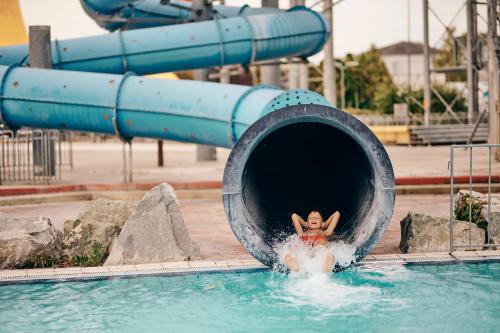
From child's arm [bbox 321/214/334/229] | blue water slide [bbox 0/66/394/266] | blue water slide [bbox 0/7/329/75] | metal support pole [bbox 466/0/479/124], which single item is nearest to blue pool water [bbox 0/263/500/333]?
blue water slide [bbox 0/66/394/266]

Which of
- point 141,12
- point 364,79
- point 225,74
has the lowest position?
point 225,74

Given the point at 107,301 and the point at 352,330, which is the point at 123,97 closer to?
the point at 107,301

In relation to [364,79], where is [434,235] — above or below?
below

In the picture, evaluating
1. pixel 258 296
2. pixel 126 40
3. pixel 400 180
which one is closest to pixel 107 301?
pixel 258 296

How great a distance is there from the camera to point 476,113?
3925 centimetres

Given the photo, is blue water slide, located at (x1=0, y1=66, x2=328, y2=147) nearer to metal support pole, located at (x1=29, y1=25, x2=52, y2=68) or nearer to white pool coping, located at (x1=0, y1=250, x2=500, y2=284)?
metal support pole, located at (x1=29, y1=25, x2=52, y2=68)

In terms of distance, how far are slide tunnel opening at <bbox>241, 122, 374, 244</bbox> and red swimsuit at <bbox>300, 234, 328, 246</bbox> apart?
3.61ft

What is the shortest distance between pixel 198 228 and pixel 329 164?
2280mm

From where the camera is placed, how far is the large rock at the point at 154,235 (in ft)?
33.7

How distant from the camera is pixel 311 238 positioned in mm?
10344

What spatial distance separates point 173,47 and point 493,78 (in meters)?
8.52

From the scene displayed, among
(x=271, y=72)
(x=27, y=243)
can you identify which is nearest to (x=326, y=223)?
(x=27, y=243)

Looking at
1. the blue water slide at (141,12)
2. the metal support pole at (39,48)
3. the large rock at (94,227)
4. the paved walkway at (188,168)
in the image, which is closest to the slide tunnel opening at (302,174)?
the large rock at (94,227)

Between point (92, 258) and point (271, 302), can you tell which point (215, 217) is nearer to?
point (92, 258)
